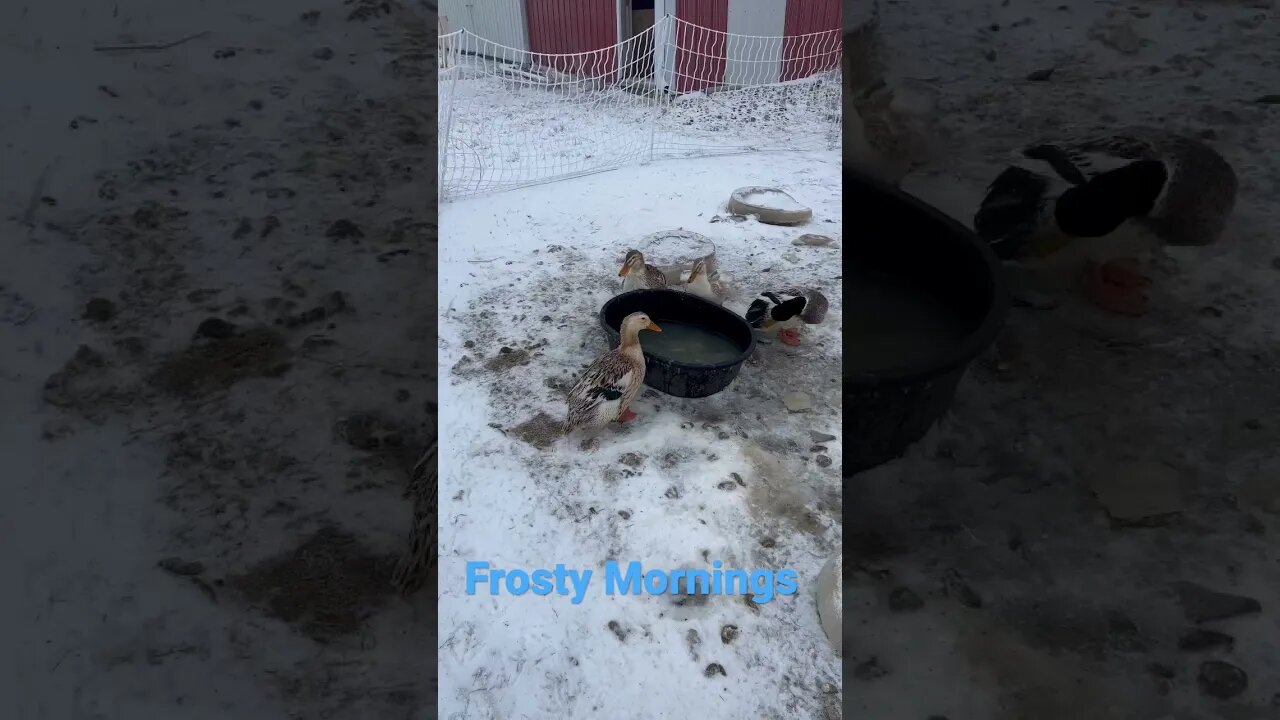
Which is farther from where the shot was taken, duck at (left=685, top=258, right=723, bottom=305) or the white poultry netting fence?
the white poultry netting fence

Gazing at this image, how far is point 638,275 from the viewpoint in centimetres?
274

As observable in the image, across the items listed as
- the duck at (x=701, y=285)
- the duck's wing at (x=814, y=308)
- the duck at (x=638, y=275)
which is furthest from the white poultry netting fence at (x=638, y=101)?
the duck's wing at (x=814, y=308)

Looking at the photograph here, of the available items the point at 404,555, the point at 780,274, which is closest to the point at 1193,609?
the point at 404,555

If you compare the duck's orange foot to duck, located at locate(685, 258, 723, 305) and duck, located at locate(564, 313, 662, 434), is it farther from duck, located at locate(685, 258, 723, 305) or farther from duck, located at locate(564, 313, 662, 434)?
duck, located at locate(685, 258, 723, 305)

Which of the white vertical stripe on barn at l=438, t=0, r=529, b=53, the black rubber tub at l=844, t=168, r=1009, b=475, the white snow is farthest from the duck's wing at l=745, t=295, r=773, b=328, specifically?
the white vertical stripe on barn at l=438, t=0, r=529, b=53

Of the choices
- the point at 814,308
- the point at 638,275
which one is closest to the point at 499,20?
the point at 638,275

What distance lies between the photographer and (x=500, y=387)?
2.32 meters

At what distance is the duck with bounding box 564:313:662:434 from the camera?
82.0 inches

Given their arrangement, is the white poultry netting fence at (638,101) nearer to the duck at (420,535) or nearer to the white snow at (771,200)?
the white snow at (771,200)

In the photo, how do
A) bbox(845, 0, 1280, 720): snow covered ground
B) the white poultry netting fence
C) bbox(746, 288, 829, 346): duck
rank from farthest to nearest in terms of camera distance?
1. the white poultry netting fence
2. bbox(746, 288, 829, 346): duck
3. bbox(845, 0, 1280, 720): snow covered ground

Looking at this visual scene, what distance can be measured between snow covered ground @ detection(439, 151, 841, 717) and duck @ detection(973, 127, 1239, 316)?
0.50 ft

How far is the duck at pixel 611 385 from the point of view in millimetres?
2084

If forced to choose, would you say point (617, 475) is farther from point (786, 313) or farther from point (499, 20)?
point (499, 20)

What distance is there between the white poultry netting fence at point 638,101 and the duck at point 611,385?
1763 mm
